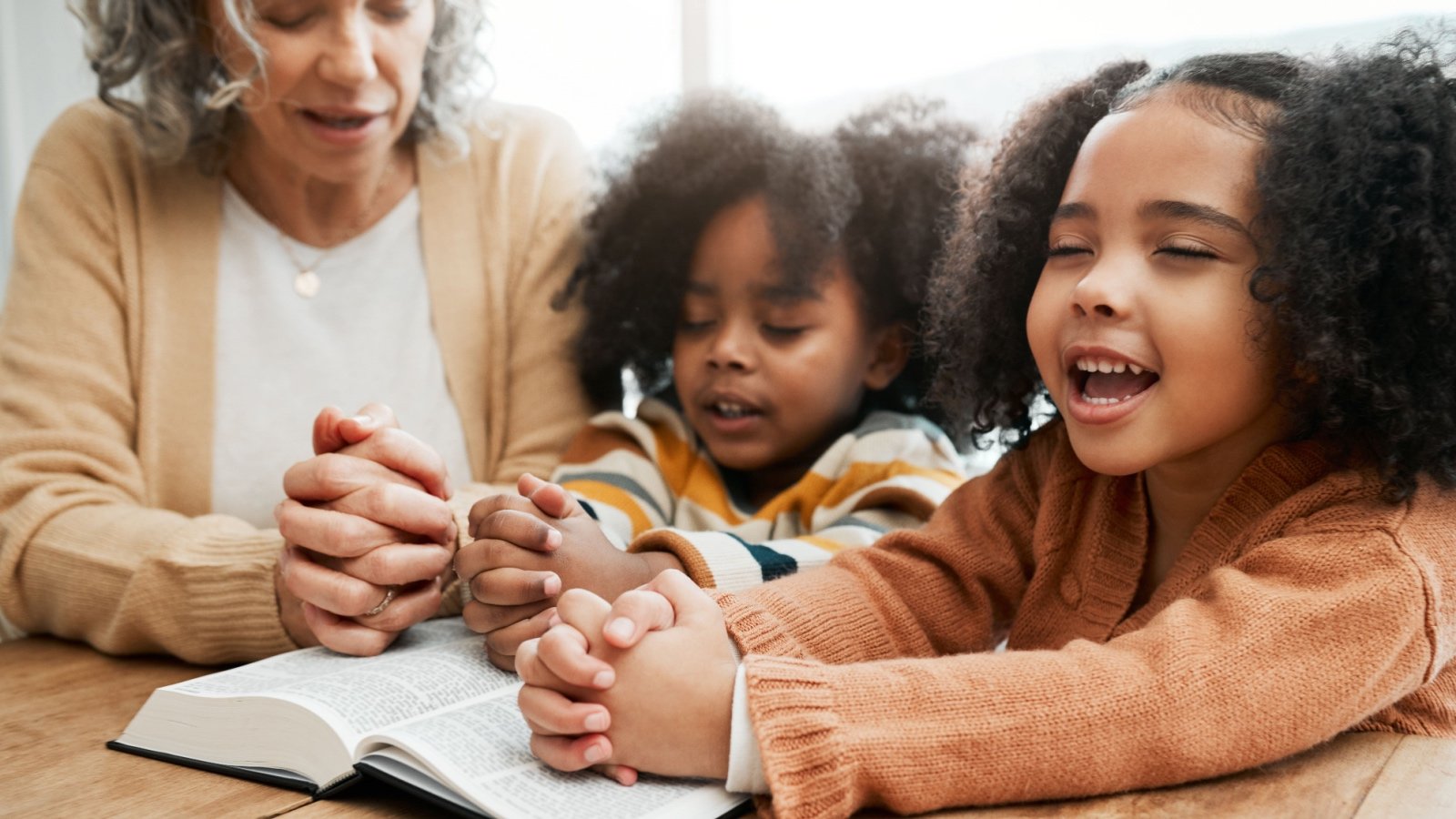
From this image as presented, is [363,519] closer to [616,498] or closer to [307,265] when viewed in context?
[616,498]

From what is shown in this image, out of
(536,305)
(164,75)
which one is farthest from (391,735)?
(164,75)

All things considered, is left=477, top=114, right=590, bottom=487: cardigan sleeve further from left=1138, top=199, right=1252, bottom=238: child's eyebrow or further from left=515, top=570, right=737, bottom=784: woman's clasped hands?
left=1138, top=199, right=1252, bottom=238: child's eyebrow

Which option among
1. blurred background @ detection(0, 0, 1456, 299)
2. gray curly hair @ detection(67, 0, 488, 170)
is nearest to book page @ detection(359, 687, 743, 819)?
blurred background @ detection(0, 0, 1456, 299)

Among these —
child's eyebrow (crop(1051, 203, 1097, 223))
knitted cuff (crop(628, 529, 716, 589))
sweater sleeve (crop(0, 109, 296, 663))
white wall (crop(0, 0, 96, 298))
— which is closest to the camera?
child's eyebrow (crop(1051, 203, 1097, 223))

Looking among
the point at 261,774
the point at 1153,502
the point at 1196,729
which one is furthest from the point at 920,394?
the point at 261,774

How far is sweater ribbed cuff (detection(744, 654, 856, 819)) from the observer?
30.7 inches

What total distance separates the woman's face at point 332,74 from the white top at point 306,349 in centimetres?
12

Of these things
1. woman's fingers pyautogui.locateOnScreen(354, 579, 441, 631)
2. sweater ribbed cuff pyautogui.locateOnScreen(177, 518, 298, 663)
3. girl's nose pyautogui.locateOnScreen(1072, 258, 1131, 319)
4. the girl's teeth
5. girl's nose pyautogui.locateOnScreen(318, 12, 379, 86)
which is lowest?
sweater ribbed cuff pyautogui.locateOnScreen(177, 518, 298, 663)

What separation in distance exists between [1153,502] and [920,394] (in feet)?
1.63

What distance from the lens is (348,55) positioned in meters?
1.38

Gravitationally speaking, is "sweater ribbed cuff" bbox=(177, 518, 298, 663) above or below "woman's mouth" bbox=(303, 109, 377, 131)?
below

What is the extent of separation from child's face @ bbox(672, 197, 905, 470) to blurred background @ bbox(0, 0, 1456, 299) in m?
0.27

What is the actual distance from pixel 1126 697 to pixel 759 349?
73cm

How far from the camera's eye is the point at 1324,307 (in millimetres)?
917
